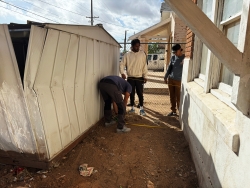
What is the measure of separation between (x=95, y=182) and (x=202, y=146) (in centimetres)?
158

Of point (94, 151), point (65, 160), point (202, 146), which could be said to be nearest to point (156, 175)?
point (202, 146)

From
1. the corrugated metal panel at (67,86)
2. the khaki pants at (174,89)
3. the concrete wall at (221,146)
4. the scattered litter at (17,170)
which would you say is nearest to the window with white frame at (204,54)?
the concrete wall at (221,146)

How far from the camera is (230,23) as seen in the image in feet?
8.36

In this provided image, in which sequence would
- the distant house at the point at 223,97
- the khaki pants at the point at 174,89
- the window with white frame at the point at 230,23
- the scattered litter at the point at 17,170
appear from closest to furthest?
the distant house at the point at 223,97, the window with white frame at the point at 230,23, the scattered litter at the point at 17,170, the khaki pants at the point at 174,89

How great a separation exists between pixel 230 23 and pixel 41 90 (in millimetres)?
2690

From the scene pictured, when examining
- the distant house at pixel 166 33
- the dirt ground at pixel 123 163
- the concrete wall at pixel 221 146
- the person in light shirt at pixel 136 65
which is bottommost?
the dirt ground at pixel 123 163

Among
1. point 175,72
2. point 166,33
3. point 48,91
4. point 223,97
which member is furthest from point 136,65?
point 166,33

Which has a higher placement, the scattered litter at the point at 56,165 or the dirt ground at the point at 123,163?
the scattered litter at the point at 56,165

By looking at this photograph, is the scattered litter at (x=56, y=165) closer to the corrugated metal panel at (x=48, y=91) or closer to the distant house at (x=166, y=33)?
the corrugated metal panel at (x=48, y=91)

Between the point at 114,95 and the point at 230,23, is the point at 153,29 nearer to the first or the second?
the point at 114,95

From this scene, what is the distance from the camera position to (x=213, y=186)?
205 centimetres

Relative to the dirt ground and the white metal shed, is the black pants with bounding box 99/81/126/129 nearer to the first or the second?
the dirt ground

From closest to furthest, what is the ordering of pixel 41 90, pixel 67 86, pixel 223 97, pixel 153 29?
pixel 223 97, pixel 41 90, pixel 67 86, pixel 153 29

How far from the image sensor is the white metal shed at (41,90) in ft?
7.71
